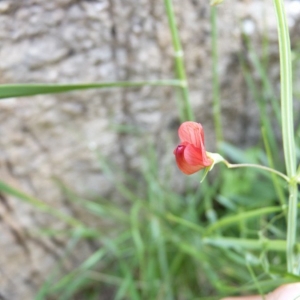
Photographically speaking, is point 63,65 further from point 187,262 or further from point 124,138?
point 187,262

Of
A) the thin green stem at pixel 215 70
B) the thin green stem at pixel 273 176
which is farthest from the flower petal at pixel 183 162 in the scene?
the thin green stem at pixel 215 70

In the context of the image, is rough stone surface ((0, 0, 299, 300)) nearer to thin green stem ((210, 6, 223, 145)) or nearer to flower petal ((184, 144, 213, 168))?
thin green stem ((210, 6, 223, 145))

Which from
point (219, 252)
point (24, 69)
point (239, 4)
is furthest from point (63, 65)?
point (219, 252)

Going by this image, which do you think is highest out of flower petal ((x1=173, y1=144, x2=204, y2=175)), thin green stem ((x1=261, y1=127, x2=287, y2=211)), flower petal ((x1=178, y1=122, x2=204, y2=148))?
flower petal ((x1=178, y1=122, x2=204, y2=148))

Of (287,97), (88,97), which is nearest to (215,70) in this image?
(88,97)

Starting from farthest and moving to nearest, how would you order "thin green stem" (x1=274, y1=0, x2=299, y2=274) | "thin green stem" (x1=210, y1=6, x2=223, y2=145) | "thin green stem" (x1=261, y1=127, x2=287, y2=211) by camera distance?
1. "thin green stem" (x1=210, y1=6, x2=223, y2=145)
2. "thin green stem" (x1=261, y1=127, x2=287, y2=211)
3. "thin green stem" (x1=274, y1=0, x2=299, y2=274)

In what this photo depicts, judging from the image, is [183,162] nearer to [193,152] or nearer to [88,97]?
[193,152]

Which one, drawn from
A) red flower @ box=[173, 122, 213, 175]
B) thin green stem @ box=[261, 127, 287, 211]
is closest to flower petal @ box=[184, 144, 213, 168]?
red flower @ box=[173, 122, 213, 175]
